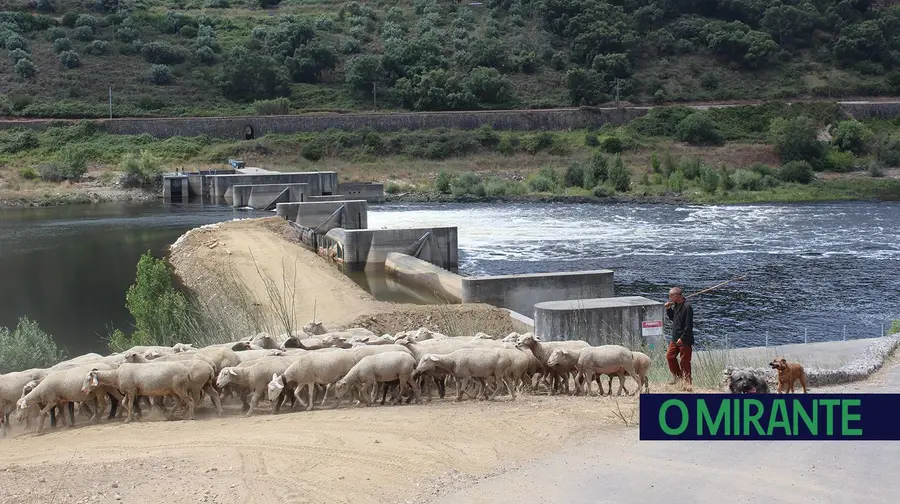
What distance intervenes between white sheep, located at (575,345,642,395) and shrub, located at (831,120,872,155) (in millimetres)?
81438

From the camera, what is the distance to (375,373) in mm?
13164

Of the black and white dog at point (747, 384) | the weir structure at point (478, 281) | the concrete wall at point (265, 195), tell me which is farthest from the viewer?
the concrete wall at point (265, 195)

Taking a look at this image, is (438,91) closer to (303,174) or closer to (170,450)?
(303,174)

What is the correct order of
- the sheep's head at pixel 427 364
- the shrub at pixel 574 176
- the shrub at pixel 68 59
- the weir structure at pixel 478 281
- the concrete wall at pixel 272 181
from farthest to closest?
the shrub at pixel 68 59
the shrub at pixel 574 176
the concrete wall at pixel 272 181
the weir structure at pixel 478 281
the sheep's head at pixel 427 364

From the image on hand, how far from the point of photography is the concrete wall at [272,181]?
221 feet

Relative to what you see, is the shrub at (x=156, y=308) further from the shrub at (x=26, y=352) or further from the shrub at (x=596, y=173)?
the shrub at (x=596, y=173)

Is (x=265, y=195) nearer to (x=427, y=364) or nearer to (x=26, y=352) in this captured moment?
(x=26, y=352)

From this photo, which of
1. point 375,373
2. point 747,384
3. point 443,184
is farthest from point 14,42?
point 747,384

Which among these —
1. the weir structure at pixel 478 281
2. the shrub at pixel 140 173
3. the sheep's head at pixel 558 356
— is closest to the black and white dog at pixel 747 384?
the sheep's head at pixel 558 356

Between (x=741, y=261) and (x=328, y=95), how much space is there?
254 ft

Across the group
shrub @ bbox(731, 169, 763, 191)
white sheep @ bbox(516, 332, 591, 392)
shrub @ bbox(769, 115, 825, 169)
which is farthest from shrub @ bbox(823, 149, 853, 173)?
white sheep @ bbox(516, 332, 591, 392)

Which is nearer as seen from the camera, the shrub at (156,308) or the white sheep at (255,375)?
the white sheep at (255,375)

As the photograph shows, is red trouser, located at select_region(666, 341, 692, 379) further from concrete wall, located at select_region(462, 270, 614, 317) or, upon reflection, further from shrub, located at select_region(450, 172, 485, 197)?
shrub, located at select_region(450, 172, 485, 197)

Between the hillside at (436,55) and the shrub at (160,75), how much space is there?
0.14 meters
